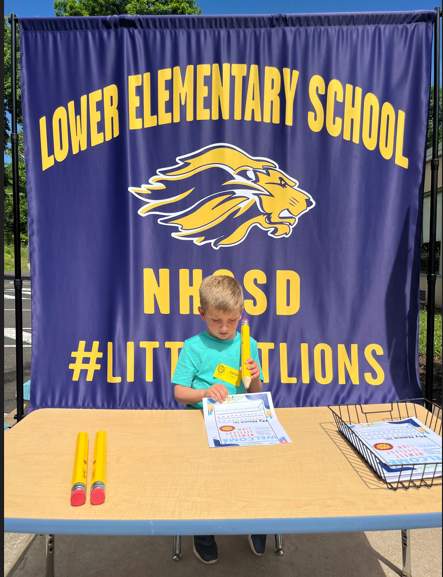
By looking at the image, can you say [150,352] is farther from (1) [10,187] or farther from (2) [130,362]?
(1) [10,187]

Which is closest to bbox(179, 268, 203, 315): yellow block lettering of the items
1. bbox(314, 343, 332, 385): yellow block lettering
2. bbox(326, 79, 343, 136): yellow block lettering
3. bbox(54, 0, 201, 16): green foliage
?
bbox(314, 343, 332, 385): yellow block lettering

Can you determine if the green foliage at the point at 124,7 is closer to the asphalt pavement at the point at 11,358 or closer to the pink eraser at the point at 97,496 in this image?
the asphalt pavement at the point at 11,358

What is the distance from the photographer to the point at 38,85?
2.74 metres

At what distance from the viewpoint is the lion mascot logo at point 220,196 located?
107 inches

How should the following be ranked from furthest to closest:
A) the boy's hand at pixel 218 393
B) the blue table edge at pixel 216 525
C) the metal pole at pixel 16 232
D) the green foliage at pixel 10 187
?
the green foliage at pixel 10 187 < the metal pole at pixel 16 232 < the boy's hand at pixel 218 393 < the blue table edge at pixel 216 525

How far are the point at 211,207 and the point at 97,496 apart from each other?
207 centimetres

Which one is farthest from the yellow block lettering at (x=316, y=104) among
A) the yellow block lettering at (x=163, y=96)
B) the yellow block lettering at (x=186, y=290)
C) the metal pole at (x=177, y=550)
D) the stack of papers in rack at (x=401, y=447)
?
the metal pole at (x=177, y=550)

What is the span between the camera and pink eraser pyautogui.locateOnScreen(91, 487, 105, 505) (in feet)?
3.16

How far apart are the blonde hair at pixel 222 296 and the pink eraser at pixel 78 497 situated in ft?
2.75

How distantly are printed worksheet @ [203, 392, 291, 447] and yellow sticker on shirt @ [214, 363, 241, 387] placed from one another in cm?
11

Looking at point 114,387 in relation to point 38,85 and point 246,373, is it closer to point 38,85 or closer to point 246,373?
point 246,373

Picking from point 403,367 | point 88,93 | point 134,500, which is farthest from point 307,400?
point 88,93

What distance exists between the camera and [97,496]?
97 centimetres

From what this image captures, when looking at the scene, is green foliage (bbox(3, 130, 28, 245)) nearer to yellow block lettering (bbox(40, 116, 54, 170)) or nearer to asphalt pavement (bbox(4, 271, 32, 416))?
asphalt pavement (bbox(4, 271, 32, 416))
